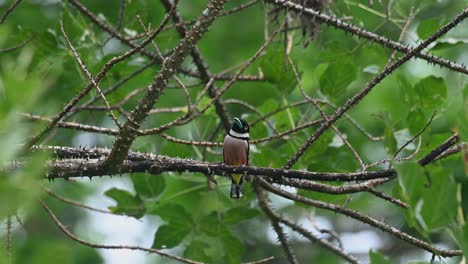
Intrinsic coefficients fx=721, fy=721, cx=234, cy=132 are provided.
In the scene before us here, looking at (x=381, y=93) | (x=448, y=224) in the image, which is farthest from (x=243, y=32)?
(x=448, y=224)

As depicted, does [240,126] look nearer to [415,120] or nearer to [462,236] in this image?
[415,120]

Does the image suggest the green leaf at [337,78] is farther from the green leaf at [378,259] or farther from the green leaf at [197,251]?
the green leaf at [378,259]

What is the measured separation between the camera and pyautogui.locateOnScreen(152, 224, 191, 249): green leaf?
493 cm

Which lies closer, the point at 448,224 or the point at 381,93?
the point at 448,224

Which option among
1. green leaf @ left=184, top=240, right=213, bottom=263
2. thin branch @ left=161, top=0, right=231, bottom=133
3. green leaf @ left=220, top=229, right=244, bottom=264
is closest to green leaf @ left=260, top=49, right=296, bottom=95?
thin branch @ left=161, top=0, right=231, bottom=133

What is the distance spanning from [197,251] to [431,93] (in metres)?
1.90

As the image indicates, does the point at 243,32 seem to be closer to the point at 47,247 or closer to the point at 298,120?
the point at 298,120

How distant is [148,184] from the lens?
5016mm

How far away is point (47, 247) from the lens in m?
1.39

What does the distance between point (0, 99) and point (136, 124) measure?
5.03ft

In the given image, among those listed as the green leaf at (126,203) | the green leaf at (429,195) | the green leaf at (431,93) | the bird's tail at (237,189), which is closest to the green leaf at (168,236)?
the green leaf at (126,203)

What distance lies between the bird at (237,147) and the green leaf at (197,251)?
0.40 metres

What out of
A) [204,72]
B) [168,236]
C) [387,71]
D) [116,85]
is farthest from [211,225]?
[387,71]

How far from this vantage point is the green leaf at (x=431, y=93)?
4.80 meters
